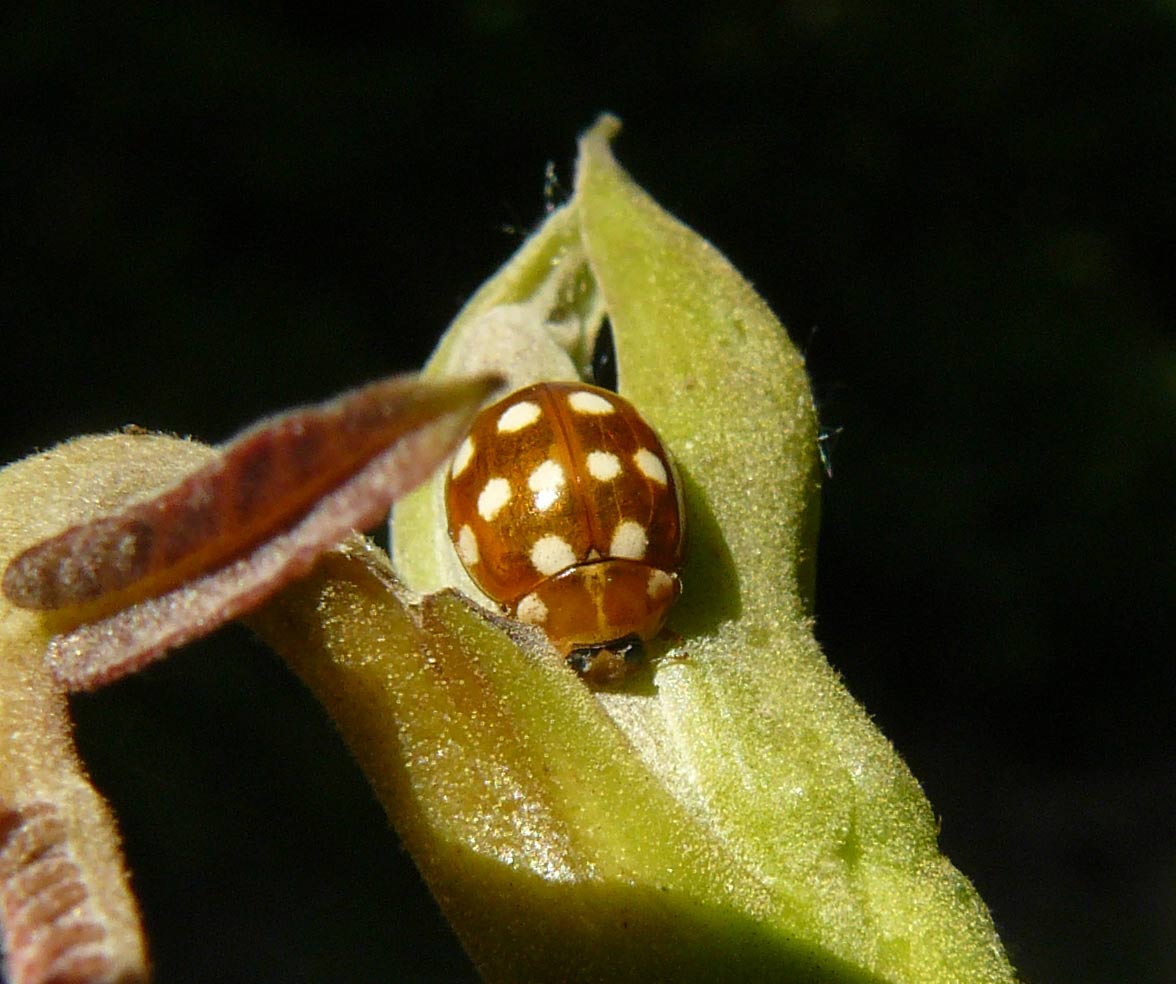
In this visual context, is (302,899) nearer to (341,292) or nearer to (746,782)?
(341,292)

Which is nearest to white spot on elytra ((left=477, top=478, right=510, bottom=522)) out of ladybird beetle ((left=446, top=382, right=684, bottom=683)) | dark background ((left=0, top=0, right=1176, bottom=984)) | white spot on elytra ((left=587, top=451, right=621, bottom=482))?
ladybird beetle ((left=446, top=382, right=684, bottom=683))

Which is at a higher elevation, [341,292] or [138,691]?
[341,292]

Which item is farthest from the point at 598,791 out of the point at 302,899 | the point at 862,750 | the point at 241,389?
the point at 302,899

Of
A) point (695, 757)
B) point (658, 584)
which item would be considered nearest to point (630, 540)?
point (658, 584)

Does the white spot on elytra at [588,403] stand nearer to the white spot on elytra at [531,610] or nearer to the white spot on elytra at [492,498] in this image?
the white spot on elytra at [492,498]

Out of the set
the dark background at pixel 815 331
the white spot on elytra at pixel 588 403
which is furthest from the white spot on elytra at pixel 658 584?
the dark background at pixel 815 331
